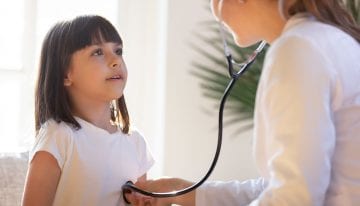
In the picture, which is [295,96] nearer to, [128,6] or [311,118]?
[311,118]

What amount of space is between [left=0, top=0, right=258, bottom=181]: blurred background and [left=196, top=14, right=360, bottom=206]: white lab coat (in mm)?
1371

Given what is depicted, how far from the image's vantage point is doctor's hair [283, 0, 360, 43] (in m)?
0.82

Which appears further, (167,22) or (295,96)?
(167,22)

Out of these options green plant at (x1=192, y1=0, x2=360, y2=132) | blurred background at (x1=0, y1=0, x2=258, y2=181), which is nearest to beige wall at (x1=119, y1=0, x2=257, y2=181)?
blurred background at (x1=0, y1=0, x2=258, y2=181)

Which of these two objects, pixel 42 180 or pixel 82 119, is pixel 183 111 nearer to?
pixel 82 119

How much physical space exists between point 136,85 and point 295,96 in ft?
5.61

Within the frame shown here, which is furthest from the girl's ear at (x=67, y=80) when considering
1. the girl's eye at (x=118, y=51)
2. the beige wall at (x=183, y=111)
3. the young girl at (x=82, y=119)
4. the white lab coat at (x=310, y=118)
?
the beige wall at (x=183, y=111)

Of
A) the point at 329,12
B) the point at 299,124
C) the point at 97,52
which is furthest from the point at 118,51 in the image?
the point at 299,124

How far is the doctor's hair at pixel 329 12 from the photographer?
0.82m

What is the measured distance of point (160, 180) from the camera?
1.26 metres

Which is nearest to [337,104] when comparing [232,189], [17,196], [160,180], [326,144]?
[326,144]

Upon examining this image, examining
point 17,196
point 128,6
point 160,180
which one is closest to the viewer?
point 160,180

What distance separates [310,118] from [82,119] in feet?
2.33

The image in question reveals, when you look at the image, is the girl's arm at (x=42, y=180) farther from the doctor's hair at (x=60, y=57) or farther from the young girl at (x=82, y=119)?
the doctor's hair at (x=60, y=57)
